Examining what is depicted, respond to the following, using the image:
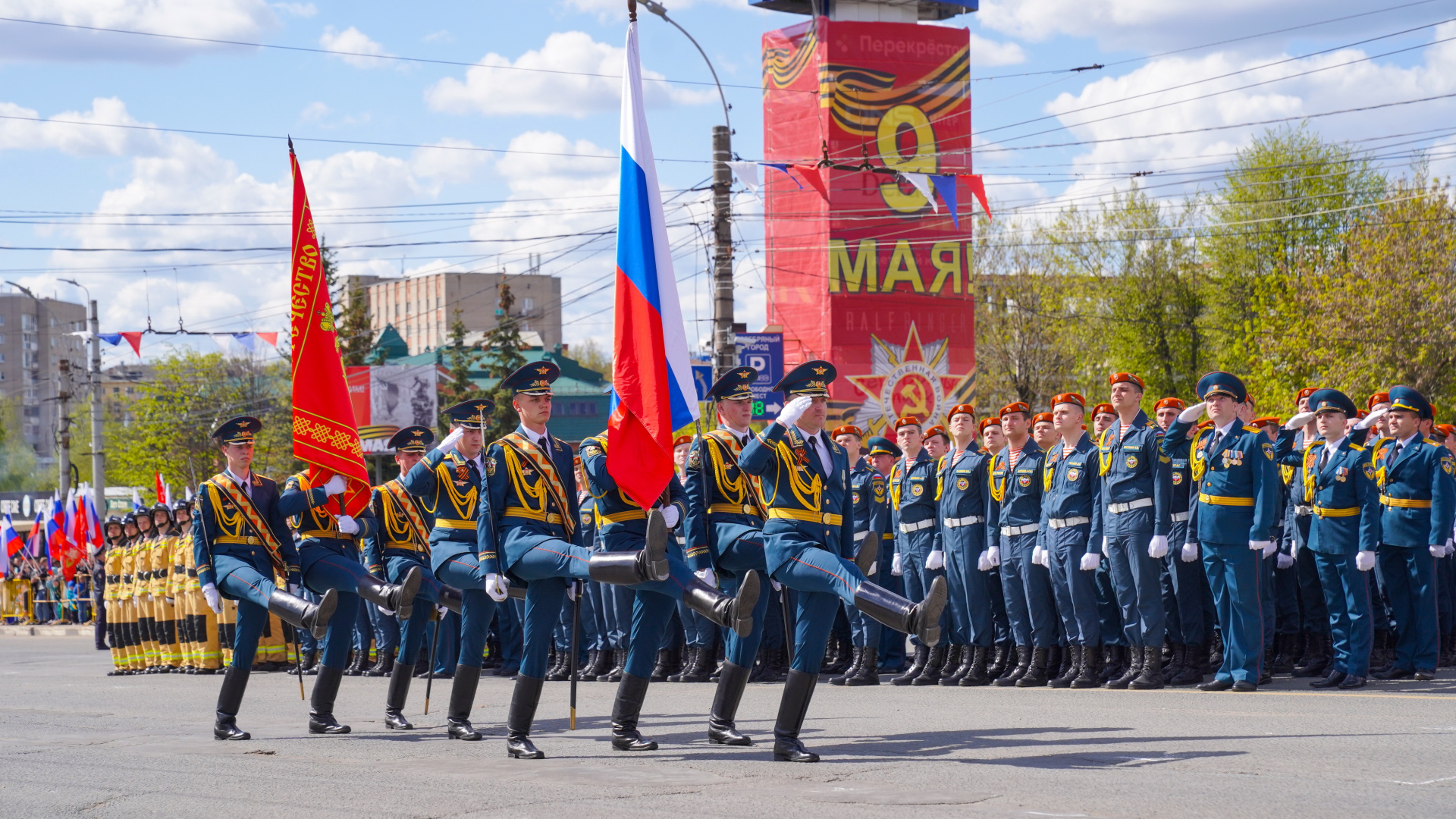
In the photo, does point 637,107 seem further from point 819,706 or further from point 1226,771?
point 1226,771

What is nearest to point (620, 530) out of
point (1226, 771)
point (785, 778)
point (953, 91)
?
point (785, 778)

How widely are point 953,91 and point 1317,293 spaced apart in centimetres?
1363

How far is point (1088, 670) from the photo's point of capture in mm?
11367

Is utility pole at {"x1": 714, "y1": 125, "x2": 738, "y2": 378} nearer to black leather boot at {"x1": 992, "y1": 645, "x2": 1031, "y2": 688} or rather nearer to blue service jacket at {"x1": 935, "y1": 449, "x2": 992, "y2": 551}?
blue service jacket at {"x1": 935, "y1": 449, "x2": 992, "y2": 551}

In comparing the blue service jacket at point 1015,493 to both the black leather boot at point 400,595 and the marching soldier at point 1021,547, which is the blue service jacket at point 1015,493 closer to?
the marching soldier at point 1021,547

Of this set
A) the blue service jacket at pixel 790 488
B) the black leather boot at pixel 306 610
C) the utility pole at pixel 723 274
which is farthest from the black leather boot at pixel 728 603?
the utility pole at pixel 723 274

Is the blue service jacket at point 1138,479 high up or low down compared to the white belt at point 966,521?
up

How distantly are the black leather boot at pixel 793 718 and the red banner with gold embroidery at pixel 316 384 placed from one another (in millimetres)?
4050

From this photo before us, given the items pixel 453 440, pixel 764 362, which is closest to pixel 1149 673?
pixel 453 440

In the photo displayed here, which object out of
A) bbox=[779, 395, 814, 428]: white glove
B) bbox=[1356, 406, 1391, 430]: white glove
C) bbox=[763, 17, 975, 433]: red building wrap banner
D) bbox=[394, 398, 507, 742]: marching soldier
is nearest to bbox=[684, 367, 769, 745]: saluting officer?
bbox=[779, 395, 814, 428]: white glove

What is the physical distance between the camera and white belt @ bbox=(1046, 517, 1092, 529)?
449 inches

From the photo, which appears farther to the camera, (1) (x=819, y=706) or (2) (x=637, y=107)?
(1) (x=819, y=706)

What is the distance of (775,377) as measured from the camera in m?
26.3

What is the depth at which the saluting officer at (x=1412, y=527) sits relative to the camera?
10938 millimetres
